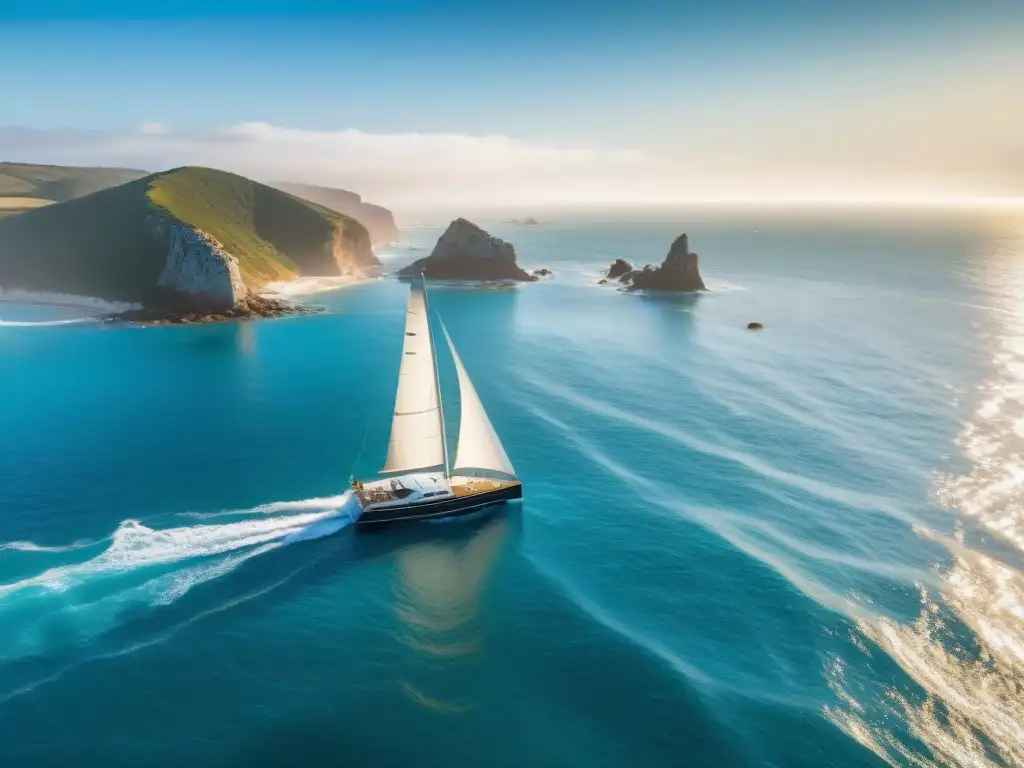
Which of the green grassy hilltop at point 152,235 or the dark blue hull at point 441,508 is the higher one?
the green grassy hilltop at point 152,235

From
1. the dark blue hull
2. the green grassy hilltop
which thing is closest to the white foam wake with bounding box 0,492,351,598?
the dark blue hull

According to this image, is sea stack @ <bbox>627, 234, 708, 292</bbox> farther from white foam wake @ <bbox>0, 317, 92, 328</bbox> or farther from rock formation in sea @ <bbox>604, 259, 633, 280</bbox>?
white foam wake @ <bbox>0, 317, 92, 328</bbox>

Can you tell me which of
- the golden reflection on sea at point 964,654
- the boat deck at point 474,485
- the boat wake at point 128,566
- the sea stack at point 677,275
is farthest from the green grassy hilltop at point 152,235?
the golden reflection on sea at point 964,654

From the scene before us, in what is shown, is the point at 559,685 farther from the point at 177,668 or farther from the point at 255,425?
the point at 255,425

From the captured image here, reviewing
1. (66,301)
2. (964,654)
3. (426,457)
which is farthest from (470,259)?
(964,654)

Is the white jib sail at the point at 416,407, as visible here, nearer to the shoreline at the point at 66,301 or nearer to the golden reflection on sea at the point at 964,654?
the golden reflection on sea at the point at 964,654

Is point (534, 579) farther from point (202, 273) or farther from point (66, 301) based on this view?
point (66, 301)
